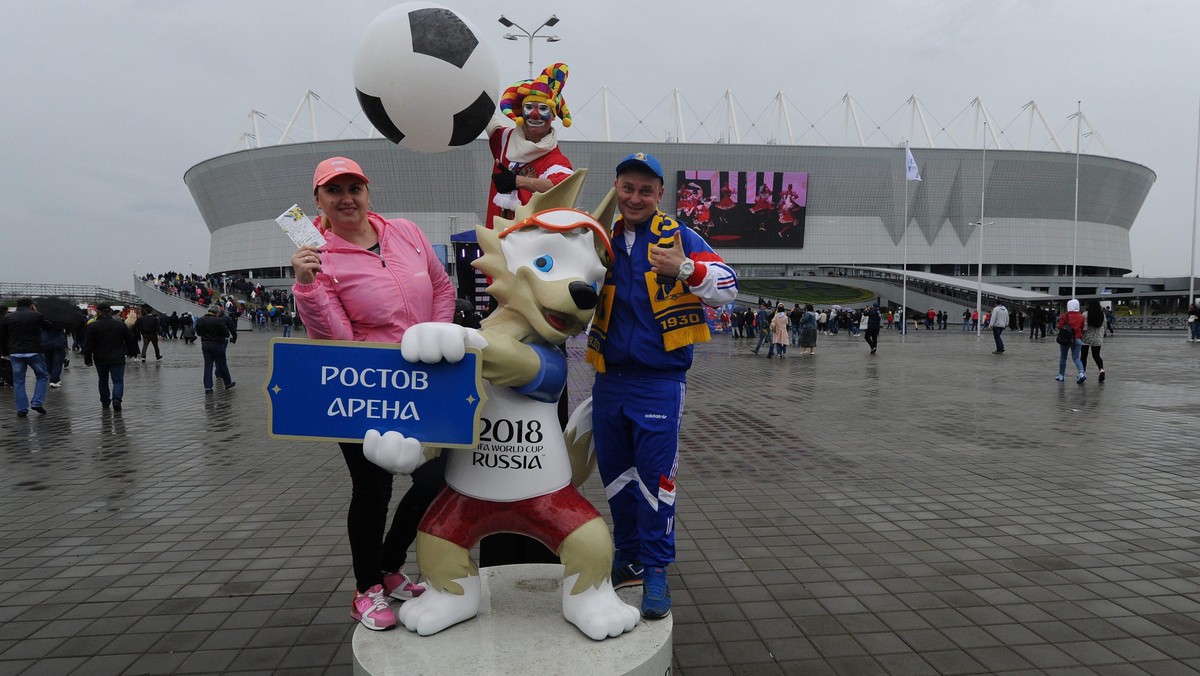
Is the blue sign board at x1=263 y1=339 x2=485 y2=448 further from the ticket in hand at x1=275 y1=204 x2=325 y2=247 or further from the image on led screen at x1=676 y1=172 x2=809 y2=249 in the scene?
the image on led screen at x1=676 y1=172 x2=809 y2=249

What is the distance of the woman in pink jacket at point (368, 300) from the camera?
8.38 ft

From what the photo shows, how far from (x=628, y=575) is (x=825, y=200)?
62.5 meters

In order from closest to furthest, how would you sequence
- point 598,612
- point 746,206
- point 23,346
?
point 598,612, point 23,346, point 746,206

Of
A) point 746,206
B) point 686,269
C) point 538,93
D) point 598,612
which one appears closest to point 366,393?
point 598,612

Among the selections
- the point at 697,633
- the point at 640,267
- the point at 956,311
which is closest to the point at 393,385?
the point at 640,267

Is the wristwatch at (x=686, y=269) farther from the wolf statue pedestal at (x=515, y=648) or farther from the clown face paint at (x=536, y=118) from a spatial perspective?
the wolf statue pedestal at (x=515, y=648)

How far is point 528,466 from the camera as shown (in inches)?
102

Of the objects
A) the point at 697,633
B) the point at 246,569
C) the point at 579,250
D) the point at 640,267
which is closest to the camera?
the point at 579,250

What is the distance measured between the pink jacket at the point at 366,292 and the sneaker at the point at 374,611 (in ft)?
3.50

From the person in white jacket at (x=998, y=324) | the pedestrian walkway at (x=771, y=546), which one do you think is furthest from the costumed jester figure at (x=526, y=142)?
the person in white jacket at (x=998, y=324)

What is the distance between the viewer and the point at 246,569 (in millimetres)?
3941

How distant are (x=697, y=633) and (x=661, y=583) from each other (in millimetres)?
579

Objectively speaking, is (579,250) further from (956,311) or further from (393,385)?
(956,311)

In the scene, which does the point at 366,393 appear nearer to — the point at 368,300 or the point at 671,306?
the point at 368,300
